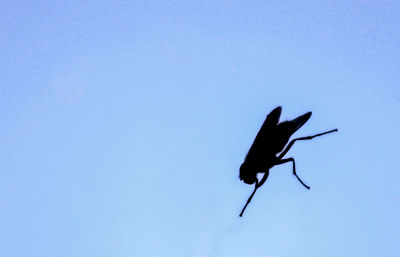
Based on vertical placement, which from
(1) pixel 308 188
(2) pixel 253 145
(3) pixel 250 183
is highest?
(2) pixel 253 145

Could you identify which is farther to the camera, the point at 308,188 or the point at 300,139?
the point at 308,188

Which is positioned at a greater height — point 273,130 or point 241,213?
point 273,130

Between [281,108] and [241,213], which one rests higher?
[281,108]

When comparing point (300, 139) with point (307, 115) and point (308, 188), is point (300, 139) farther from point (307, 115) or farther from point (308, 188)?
point (308, 188)

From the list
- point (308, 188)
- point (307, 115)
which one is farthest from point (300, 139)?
point (308, 188)

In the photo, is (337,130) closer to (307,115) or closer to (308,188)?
(307,115)

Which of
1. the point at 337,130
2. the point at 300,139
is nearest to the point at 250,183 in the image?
the point at 300,139
